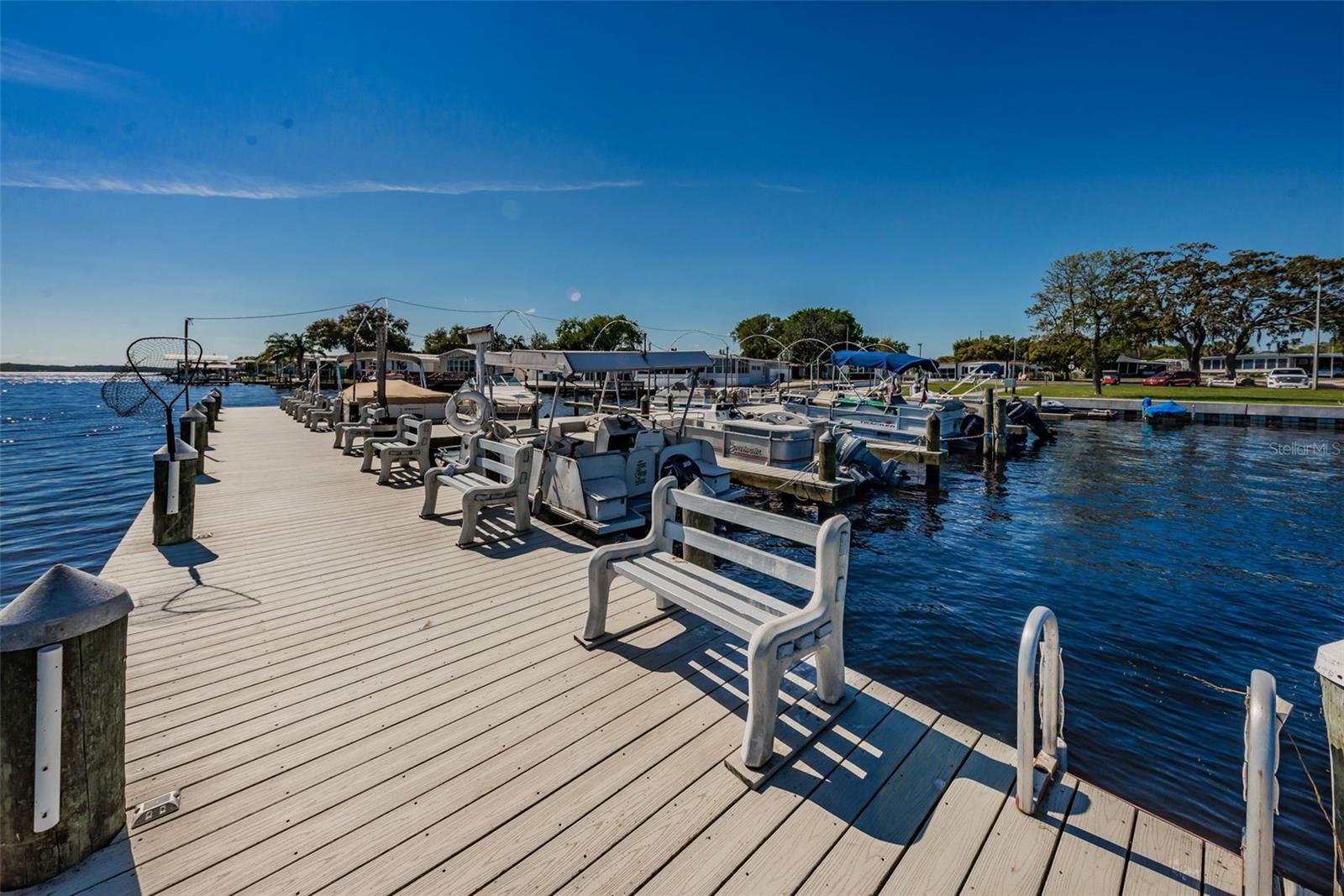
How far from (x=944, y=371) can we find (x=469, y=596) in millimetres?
98706

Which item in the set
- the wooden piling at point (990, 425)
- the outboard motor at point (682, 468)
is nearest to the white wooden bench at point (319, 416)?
the outboard motor at point (682, 468)

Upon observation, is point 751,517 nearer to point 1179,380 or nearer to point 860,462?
point 860,462

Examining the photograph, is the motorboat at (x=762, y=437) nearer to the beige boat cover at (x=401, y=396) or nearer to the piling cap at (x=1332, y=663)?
the beige boat cover at (x=401, y=396)

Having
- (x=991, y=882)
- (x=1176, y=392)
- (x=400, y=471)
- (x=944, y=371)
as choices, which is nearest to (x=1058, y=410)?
(x=1176, y=392)

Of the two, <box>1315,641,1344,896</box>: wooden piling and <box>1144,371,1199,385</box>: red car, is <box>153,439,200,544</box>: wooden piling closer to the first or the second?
<box>1315,641,1344,896</box>: wooden piling

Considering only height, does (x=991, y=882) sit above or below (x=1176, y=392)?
below

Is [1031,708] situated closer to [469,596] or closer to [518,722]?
[518,722]

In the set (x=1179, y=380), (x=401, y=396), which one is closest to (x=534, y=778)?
(x=401, y=396)

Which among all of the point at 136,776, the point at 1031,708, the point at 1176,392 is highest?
the point at 1176,392

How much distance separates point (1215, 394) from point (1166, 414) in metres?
10.2

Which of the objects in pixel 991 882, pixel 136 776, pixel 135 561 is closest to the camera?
pixel 991 882

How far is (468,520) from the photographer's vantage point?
6.14 meters

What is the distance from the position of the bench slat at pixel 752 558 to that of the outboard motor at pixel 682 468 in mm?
5153

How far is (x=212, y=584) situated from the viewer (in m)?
5.10
